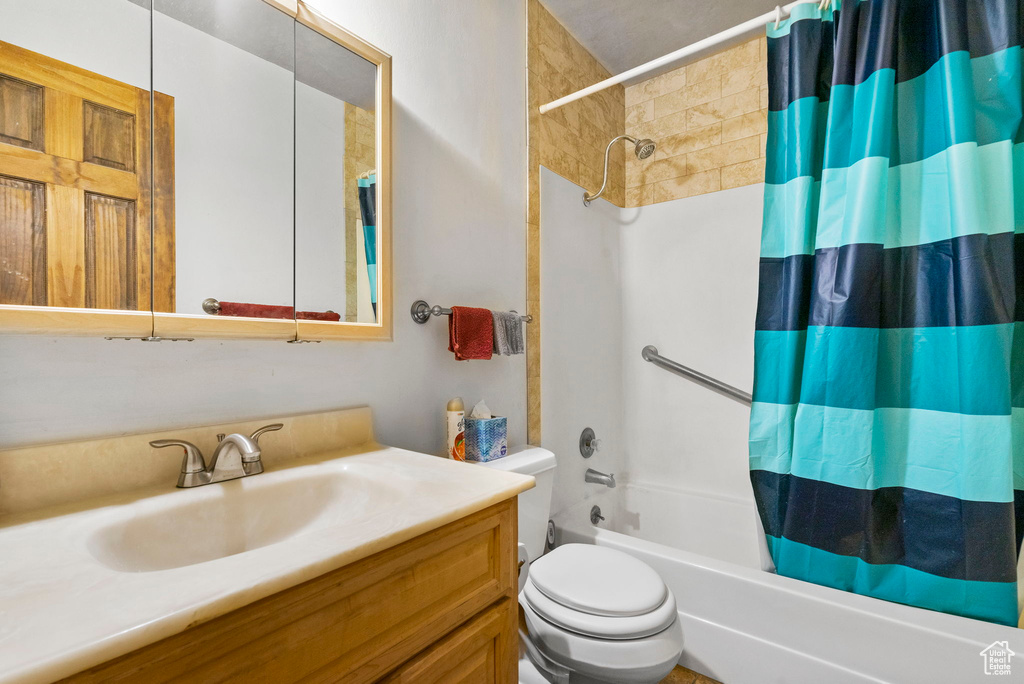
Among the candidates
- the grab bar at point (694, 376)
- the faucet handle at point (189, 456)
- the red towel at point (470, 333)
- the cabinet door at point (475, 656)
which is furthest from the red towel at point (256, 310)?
the grab bar at point (694, 376)

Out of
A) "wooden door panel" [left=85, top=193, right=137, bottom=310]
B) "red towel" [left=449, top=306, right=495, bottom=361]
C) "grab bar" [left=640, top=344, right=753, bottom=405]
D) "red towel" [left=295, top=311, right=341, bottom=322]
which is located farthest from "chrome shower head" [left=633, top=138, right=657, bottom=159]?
"wooden door panel" [left=85, top=193, right=137, bottom=310]

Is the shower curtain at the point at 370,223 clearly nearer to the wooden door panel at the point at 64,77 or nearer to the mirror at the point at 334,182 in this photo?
the mirror at the point at 334,182

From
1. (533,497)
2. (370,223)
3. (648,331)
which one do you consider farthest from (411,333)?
(648,331)

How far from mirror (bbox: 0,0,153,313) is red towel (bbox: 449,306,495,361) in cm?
69

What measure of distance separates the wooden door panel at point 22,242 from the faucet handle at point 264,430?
366 millimetres

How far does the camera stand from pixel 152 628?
1.33 feet

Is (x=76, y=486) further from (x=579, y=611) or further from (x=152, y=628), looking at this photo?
(x=579, y=611)

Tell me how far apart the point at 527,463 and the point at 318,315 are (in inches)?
26.3

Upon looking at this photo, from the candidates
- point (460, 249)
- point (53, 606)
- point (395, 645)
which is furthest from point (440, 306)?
point (53, 606)

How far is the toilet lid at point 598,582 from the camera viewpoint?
40.8 inches

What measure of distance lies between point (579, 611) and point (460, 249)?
1.03 m

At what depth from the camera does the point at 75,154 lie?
705 mm

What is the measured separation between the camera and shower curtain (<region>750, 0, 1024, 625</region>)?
1.12 metres

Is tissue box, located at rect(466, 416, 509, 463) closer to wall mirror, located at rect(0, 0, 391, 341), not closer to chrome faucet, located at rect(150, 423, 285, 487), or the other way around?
wall mirror, located at rect(0, 0, 391, 341)
